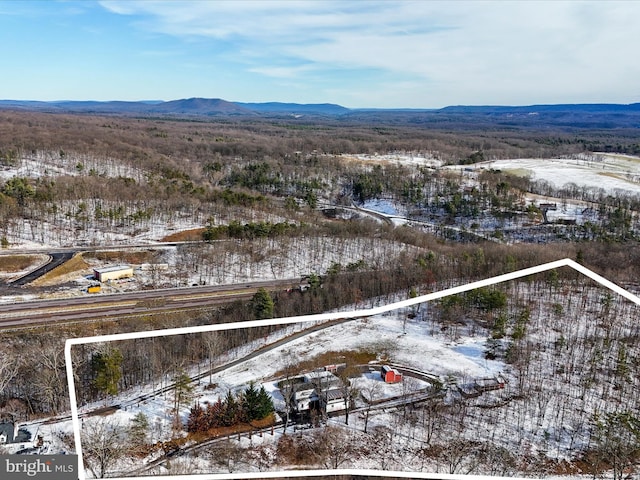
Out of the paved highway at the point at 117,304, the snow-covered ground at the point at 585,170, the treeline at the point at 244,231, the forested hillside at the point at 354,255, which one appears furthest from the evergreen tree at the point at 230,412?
the snow-covered ground at the point at 585,170

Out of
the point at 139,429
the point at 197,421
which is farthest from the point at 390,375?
the point at 139,429

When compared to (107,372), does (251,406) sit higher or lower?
lower

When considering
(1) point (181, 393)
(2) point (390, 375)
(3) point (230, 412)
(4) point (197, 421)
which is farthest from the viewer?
(2) point (390, 375)

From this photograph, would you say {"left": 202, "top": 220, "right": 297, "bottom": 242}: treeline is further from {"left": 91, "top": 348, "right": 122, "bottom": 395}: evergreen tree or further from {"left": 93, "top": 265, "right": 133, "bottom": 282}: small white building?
{"left": 91, "top": 348, "right": 122, "bottom": 395}: evergreen tree

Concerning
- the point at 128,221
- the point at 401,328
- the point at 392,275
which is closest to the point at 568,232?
the point at 392,275

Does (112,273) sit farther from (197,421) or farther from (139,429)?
(197,421)

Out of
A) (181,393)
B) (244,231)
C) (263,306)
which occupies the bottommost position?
(181,393)

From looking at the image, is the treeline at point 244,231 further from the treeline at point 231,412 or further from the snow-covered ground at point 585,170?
the snow-covered ground at point 585,170
